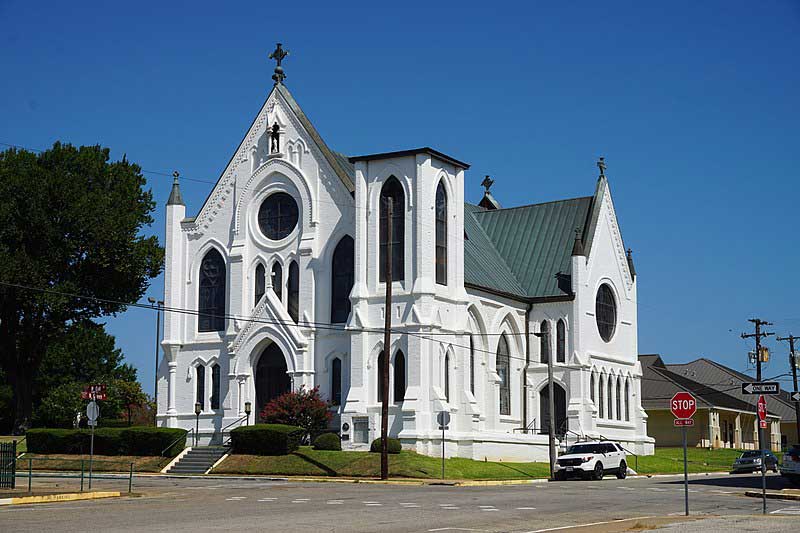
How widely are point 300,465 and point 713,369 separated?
2635 inches

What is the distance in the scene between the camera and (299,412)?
2093 inches

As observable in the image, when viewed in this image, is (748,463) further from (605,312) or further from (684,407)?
(684,407)

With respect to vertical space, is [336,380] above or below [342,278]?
below

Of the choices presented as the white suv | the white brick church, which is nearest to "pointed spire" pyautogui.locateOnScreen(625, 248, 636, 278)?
the white brick church

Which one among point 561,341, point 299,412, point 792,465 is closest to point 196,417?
point 299,412

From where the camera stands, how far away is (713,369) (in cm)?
10612

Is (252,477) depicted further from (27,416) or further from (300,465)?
(27,416)

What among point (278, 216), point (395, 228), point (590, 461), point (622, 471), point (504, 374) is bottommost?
point (622, 471)

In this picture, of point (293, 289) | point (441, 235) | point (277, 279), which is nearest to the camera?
point (441, 235)

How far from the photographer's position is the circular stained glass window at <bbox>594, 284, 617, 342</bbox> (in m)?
65.4

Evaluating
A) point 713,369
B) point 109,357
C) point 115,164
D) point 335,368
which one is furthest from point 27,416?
point 713,369

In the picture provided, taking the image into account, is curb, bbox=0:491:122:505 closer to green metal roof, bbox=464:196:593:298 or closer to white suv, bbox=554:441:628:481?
white suv, bbox=554:441:628:481

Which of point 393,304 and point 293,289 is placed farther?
point 293,289

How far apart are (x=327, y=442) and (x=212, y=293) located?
1293 cm
